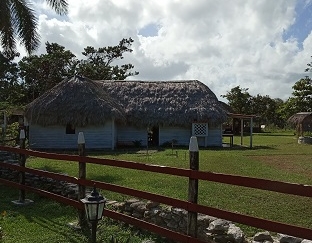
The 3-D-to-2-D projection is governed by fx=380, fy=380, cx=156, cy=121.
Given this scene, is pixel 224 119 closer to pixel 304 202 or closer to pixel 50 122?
pixel 50 122

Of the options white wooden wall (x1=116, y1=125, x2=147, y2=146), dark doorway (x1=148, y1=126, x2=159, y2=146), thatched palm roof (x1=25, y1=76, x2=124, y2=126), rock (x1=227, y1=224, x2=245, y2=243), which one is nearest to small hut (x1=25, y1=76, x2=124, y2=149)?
thatched palm roof (x1=25, y1=76, x2=124, y2=126)

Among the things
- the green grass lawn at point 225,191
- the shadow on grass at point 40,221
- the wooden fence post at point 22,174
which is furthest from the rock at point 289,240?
the wooden fence post at point 22,174

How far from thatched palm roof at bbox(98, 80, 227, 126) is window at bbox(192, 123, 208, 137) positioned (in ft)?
1.43

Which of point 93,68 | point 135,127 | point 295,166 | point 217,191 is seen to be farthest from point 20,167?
point 93,68

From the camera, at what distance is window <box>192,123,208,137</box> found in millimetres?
23875

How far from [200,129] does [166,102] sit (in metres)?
2.82

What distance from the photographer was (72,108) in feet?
70.9

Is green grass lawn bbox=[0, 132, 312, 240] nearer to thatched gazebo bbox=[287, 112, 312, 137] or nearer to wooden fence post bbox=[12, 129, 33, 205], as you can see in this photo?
wooden fence post bbox=[12, 129, 33, 205]

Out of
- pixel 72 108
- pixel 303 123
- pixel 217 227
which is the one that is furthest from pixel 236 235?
pixel 303 123

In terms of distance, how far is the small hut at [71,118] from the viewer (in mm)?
21562

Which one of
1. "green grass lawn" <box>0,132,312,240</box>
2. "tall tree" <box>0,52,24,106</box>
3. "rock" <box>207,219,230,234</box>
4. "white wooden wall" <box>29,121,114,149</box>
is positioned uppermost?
"tall tree" <box>0,52,24,106</box>

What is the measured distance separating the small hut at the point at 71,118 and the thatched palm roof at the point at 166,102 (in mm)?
1682

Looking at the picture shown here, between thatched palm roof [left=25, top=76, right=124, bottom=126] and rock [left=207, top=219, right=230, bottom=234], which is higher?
thatched palm roof [left=25, top=76, right=124, bottom=126]

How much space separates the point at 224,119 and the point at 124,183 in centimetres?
1519
